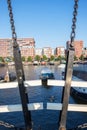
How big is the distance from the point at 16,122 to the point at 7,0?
15.8 m

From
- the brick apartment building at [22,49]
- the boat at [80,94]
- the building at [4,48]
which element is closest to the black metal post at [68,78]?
the boat at [80,94]

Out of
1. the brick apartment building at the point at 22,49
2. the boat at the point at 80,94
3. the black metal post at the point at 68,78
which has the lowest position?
the brick apartment building at the point at 22,49

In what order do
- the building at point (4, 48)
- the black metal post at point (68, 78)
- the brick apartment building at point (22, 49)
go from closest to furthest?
1. the black metal post at point (68, 78)
2. the building at point (4, 48)
3. the brick apartment building at point (22, 49)

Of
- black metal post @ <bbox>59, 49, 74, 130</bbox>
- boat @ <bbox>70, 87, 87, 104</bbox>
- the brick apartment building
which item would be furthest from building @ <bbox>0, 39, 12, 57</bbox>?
black metal post @ <bbox>59, 49, 74, 130</bbox>

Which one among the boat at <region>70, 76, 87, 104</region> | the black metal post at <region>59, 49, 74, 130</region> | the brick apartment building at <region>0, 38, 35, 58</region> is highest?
the black metal post at <region>59, 49, 74, 130</region>

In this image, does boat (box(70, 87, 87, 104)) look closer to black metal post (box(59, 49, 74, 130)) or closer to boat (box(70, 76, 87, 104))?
boat (box(70, 76, 87, 104))

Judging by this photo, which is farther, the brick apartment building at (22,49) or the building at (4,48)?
the brick apartment building at (22,49)

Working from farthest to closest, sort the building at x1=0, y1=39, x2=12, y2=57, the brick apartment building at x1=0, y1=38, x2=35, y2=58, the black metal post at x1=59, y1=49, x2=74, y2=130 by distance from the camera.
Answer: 1. the brick apartment building at x1=0, y1=38, x2=35, y2=58
2. the building at x1=0, y1=39, x2=12, y2=57
3. the black metal post at x1=59, y1=49, x2=74, y2=130

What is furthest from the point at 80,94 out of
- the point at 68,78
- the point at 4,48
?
the point at 4,48

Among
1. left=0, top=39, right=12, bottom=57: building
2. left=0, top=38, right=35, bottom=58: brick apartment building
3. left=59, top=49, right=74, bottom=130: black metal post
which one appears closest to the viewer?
left=59, top=49, right=74, bottom=130: black metal post

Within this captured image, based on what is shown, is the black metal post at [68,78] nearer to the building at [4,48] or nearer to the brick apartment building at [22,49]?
the brick apartment building at [22,49]

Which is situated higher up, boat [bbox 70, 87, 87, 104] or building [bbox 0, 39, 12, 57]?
boat [bbox 70, 87, 87, 104]

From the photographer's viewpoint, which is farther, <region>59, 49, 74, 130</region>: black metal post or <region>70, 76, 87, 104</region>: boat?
→ <region>70, 76, 87, 104</region>: boat

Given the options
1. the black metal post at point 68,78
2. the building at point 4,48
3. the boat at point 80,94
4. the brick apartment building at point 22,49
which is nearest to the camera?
the black metal post at point 68,78
